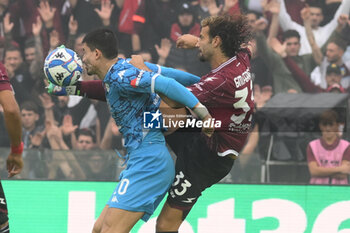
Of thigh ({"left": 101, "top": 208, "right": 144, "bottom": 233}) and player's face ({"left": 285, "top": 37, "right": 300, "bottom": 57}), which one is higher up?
player's face ({"left": 285, "top": 37, "right": 300, "bottom": 57})

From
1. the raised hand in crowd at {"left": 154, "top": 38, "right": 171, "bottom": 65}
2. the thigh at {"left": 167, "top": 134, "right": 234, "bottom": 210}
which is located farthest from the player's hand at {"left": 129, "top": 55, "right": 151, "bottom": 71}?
the raised hand in crowd at {"left": 154, "top": 38, "right": 171, "bottom": 65}

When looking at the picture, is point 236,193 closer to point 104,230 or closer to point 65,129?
point 65,129

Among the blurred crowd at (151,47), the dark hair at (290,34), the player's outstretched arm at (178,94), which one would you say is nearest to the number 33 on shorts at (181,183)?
the player's outstretched arm at (178,94)

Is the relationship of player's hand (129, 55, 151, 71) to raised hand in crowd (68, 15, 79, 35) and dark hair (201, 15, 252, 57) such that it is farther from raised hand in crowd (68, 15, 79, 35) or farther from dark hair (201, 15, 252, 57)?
raised hand in crowd (68, 15, 79, 35)

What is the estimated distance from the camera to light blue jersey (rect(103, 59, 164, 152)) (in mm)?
4996

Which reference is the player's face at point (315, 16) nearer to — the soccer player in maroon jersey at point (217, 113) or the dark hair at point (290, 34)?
the dark hair at point (290, 34)

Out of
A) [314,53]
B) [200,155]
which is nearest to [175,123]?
[200,155]

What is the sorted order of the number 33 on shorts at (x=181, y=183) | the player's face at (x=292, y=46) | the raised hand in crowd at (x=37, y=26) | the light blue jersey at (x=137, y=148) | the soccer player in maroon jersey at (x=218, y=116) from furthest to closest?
the raised hand in crowd at (x=37, y=26) < the player's face at (x=292, y=46) < the number 33 on shorts at (x=181, y=183) < the soccer player in maroon jersey at (x=218, y=116) < the light blue jersey at (x=137, y=148)

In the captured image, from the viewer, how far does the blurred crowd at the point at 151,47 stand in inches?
298

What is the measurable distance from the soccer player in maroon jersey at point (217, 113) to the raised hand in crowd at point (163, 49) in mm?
1806

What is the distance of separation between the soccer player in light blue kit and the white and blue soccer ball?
26cm

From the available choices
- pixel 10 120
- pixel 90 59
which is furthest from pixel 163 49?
pixel 10 120

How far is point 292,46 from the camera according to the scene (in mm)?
7750

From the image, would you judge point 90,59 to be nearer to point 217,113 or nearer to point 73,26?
point 217,113
